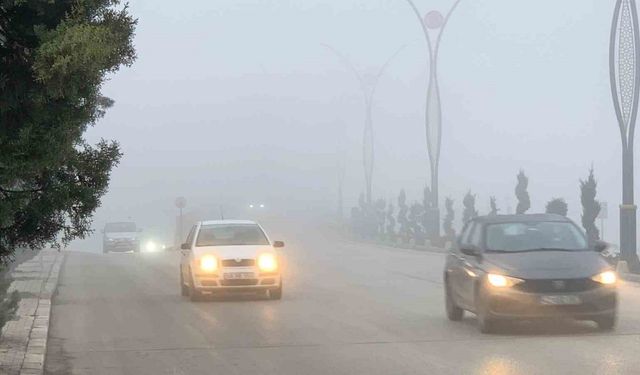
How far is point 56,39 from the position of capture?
898 cm

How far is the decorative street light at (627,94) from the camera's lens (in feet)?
96.8

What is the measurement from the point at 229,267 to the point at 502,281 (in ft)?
25.9

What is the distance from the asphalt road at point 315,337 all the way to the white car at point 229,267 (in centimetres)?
35

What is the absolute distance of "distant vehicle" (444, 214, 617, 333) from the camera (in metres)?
14.8

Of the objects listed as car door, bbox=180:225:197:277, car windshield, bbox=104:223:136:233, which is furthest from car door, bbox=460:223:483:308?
car windshield, bbox=104:223:136:233

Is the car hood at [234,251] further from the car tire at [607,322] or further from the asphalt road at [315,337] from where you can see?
the car tire at [607,322]

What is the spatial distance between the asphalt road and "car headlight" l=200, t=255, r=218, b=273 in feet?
2.11

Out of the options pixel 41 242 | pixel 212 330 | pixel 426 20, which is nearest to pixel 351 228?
pixel 426 20

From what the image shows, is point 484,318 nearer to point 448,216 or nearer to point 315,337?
point 315,337

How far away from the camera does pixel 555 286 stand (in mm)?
14781

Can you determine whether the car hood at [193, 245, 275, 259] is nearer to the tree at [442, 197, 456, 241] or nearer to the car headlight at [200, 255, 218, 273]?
the car headlight at [200, 255, 218, 273]

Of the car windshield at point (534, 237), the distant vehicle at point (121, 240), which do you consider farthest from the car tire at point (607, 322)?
the distant vehicle at point (121, 240)

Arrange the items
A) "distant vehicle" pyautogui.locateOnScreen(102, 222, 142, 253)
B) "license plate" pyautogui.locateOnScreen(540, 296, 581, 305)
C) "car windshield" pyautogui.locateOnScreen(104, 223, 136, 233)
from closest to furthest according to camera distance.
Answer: "license plate" pyautogui.locateOnScreen(540, 296, 581, 305) → "distant vehicle" pyautogui.locateOnScreen(102, 222, 142, 253) → "car windshield" pyautogui.locateOnScreen(104, 223, 136, 233)

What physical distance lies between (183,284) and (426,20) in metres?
27.1
